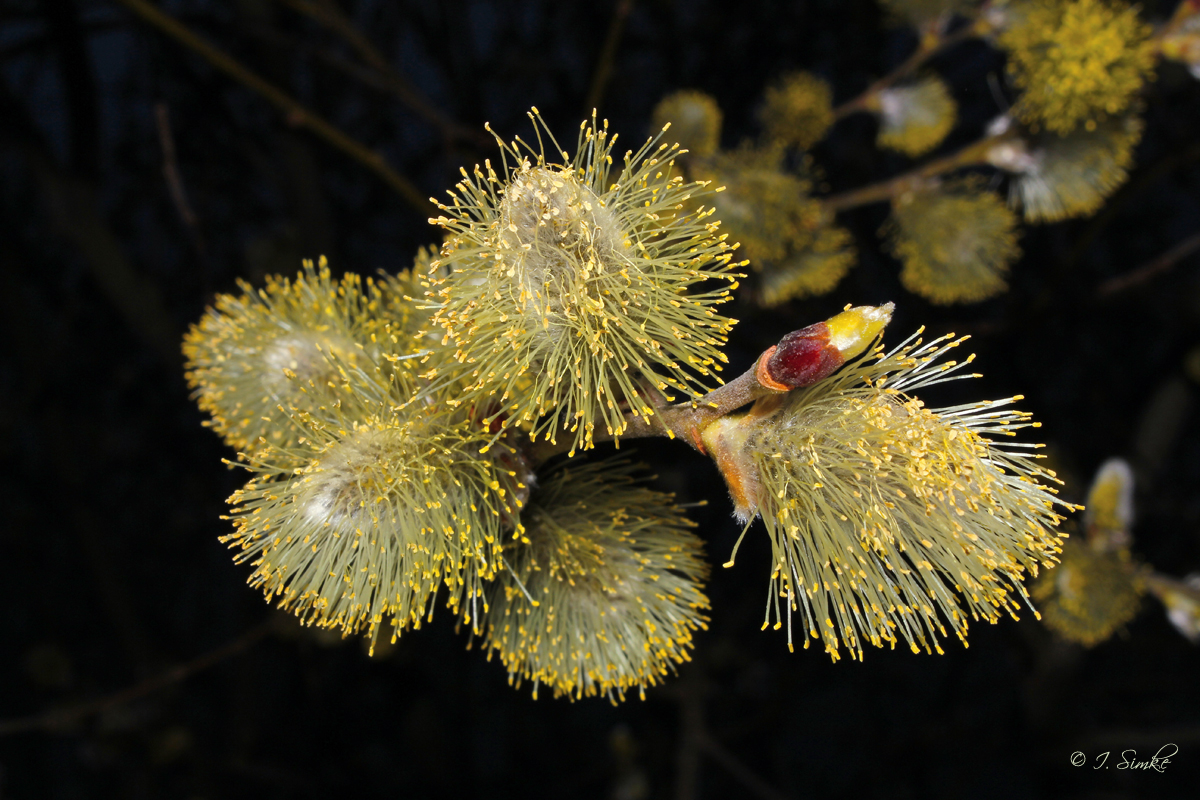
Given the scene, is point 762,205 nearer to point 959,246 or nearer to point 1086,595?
point 959,246

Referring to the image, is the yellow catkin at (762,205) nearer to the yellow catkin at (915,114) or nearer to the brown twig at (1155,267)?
the yellow catkin at (915,114)

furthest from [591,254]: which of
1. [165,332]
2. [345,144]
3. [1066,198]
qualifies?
[165,332]

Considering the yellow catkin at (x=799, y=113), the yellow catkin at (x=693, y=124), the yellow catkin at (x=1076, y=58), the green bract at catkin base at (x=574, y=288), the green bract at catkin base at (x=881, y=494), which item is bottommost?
the green bract at catkin base at (x=881, y=494)

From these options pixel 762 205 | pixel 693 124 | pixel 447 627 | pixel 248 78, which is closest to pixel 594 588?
pixel 762 205

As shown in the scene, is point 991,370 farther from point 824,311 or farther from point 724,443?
point 724,443

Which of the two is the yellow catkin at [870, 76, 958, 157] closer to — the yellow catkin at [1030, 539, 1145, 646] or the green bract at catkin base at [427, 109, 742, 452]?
the yellow catkin at [1030, 539, 1145, 646]

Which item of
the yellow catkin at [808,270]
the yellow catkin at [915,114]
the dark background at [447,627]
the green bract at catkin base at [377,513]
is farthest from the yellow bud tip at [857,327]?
the dark background at [447,627]

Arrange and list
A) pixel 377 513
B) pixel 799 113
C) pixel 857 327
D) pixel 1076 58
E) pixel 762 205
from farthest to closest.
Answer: pixel 799 113, pixel 762 205, pixel 1076 58, pixel 377 513, pixel 857 327
